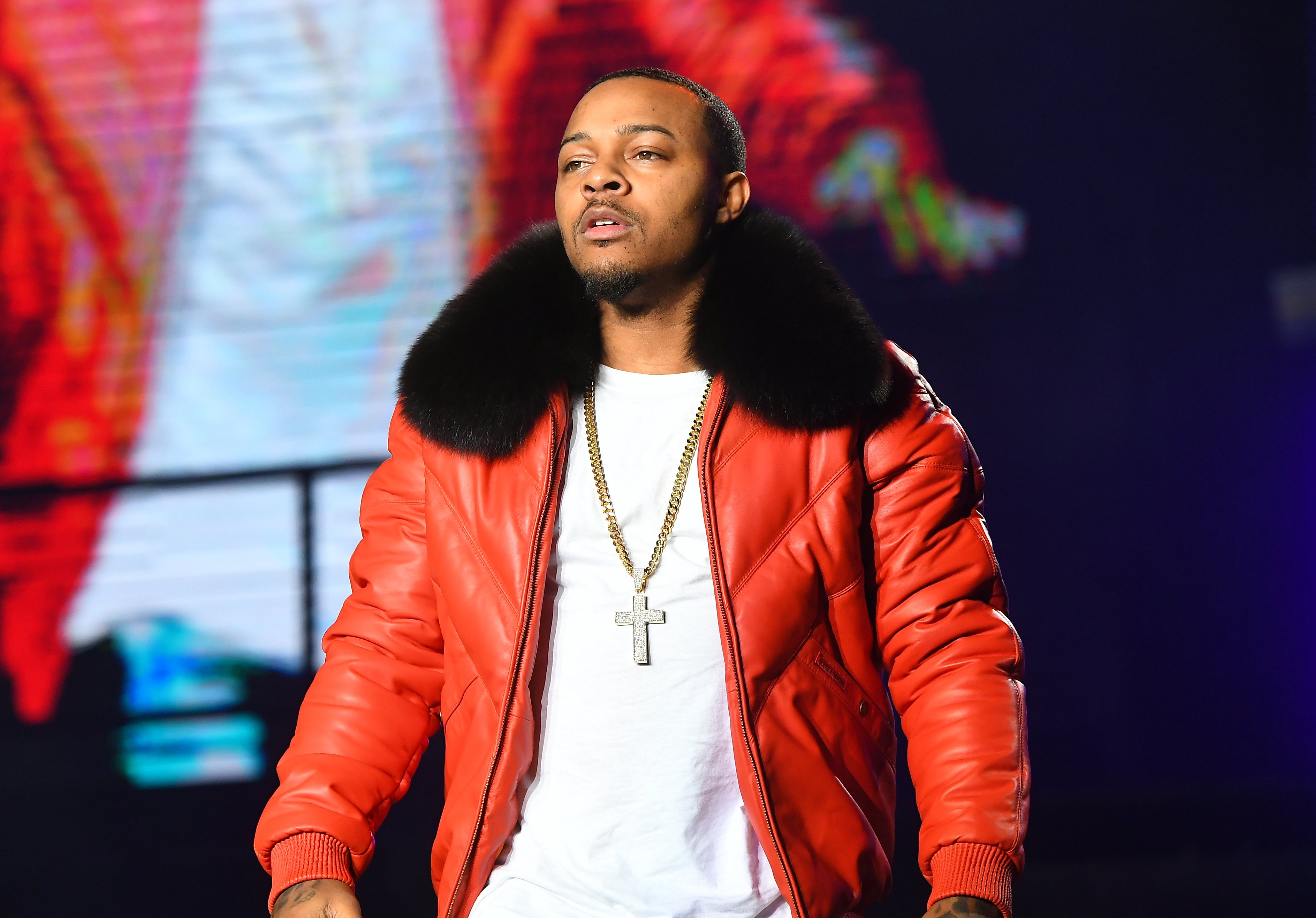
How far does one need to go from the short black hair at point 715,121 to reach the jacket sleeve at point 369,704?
0.69m

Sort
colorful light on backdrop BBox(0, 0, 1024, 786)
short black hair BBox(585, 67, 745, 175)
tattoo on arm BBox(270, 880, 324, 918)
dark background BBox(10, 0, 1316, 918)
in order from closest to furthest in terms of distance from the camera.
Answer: tattoo on arm BBox(270, 880, 324, 918) → short black hair BBox(585, 67, 745, 175) → dark background BBox(10, 0, 1316, 918) → colorful light on backdrop BBox(0, 0, 1024, 786)

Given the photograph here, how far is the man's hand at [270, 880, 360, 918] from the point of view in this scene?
163 centimetres

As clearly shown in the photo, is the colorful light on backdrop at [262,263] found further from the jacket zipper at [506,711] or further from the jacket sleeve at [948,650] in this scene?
the jacket zipper at [506,711]

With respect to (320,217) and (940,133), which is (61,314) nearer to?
(320,217)

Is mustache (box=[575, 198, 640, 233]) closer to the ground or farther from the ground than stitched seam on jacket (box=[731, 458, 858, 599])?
farther from the ground

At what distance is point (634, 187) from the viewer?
1954mm

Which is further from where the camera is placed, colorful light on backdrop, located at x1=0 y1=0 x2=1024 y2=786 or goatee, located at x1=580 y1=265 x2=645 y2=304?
colorful light on backdrop, located at x1=0 y1=0 x2=1024 y2=786

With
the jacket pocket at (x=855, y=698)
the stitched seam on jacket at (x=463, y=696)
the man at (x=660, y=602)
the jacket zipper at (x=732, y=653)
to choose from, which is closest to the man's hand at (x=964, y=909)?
the man at (x=660, y=602)

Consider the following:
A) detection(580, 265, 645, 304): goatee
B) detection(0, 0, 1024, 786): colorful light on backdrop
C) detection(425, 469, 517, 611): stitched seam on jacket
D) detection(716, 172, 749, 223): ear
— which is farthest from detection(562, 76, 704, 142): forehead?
detection(0, 0, 1024, 786): colorful light on backdrop

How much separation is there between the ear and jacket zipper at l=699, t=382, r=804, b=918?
0.44 metres

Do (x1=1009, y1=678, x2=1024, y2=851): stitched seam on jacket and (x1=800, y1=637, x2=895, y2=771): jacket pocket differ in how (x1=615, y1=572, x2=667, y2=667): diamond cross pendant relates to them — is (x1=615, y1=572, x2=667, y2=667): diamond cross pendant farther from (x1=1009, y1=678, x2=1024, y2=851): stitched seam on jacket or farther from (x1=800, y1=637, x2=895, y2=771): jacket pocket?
(x1=1009, y1=678, x2=1024, y2=851): stitched seam on jacket

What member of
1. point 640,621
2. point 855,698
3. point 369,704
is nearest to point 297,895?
point 369,704

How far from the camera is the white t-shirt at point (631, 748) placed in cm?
165

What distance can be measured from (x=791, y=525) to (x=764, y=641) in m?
0.18
